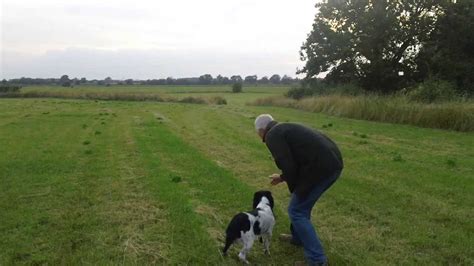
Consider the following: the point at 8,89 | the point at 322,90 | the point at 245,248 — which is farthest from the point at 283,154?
the point at 8,89

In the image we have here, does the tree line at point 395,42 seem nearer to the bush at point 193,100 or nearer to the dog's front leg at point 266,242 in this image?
the bush at point 193,100

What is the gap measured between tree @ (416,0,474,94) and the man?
101 ft

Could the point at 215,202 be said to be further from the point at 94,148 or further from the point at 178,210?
the point at 94,148

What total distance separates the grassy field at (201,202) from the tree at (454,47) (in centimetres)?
1983

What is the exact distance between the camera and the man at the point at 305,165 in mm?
5227

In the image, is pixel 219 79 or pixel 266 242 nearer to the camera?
pixel 266 242

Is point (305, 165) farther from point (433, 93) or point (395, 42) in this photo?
point (395, 42)

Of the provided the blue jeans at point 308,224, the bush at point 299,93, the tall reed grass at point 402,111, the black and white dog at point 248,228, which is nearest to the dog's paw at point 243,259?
the black and white dog at point 248,228

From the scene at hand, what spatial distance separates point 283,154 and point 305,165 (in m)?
0.32

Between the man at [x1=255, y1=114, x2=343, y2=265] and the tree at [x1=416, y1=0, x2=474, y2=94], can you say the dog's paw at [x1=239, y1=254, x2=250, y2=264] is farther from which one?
the tree at [x1=416, y1=0, x2=474, y2=94]

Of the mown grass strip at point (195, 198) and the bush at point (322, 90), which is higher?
the bush at point (322, 90)

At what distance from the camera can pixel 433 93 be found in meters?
23.8

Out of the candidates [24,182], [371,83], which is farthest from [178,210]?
[371,83]

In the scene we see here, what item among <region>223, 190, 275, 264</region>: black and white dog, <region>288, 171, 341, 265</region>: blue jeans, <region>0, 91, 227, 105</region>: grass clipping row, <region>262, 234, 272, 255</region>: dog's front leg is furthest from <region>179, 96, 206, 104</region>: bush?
<region>288, 171, 341, 265</region>: blue jeans
